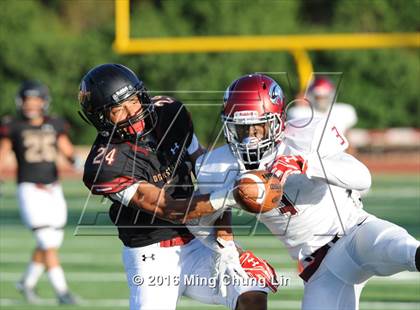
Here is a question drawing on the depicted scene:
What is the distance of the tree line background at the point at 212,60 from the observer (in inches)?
891

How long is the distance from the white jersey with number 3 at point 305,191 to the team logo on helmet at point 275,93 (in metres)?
0.17

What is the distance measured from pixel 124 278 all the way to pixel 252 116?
4.36m

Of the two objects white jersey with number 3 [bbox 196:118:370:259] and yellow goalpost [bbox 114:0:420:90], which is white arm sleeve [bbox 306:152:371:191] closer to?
white jersey with number 3 [bbox 196:118:370:259]

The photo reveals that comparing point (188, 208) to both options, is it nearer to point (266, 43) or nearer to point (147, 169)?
point (147, 169)

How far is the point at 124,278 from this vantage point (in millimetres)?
8562

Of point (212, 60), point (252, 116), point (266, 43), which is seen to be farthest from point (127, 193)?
point (212, 60)

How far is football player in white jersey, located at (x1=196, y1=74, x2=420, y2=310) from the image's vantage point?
4.41 meters

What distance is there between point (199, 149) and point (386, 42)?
7.90 metres

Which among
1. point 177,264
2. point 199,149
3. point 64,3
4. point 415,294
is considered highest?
point 64,3

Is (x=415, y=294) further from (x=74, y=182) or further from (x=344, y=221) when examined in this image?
(x=74, y=182)

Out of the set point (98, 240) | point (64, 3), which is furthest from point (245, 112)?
point (64, 3)

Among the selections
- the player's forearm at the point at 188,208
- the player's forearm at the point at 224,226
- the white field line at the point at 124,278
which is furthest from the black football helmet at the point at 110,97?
the white field line at the point at 124,278

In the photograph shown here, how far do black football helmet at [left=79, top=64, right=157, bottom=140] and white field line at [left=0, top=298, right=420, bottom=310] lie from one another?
8.76 ft

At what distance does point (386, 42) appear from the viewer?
1270 cm
